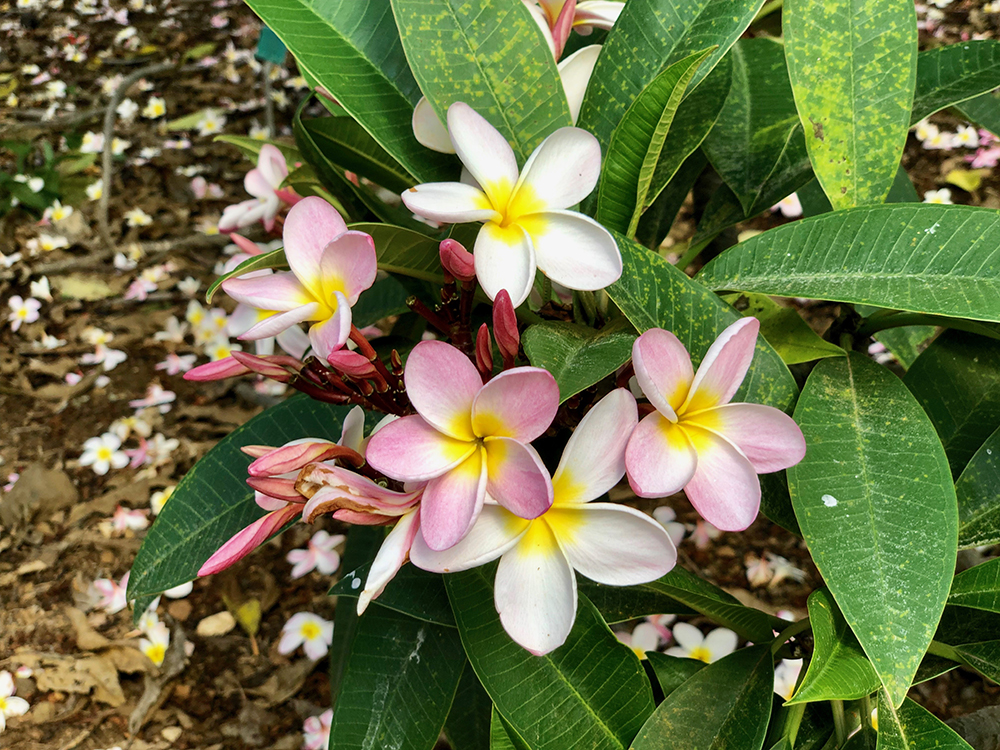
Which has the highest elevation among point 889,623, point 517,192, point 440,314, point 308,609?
point 517,192

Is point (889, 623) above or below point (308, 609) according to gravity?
above

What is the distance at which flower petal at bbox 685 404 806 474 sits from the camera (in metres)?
0.50

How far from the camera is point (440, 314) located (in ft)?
2.14

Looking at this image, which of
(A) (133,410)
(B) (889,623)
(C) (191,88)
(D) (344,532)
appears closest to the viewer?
(B) (889,623)

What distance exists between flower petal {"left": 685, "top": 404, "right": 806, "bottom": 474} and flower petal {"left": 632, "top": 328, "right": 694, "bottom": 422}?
0.10 ft

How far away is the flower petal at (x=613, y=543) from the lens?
48 cm

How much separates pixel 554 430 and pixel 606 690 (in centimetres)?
23

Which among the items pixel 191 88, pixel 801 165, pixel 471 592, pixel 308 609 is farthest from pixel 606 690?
pixel 191 88

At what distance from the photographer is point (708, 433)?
509 mm

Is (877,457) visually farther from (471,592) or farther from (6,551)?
(6,551)

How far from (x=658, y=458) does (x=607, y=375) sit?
96mm

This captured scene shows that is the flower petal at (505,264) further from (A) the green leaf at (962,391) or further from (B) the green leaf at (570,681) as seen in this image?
(A) the green leaf at (962,391)

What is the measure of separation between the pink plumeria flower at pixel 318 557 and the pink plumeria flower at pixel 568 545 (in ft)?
3.82

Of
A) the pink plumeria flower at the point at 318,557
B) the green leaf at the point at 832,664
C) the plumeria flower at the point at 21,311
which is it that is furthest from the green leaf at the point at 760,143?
the plumeria flower at the point at 21,311
